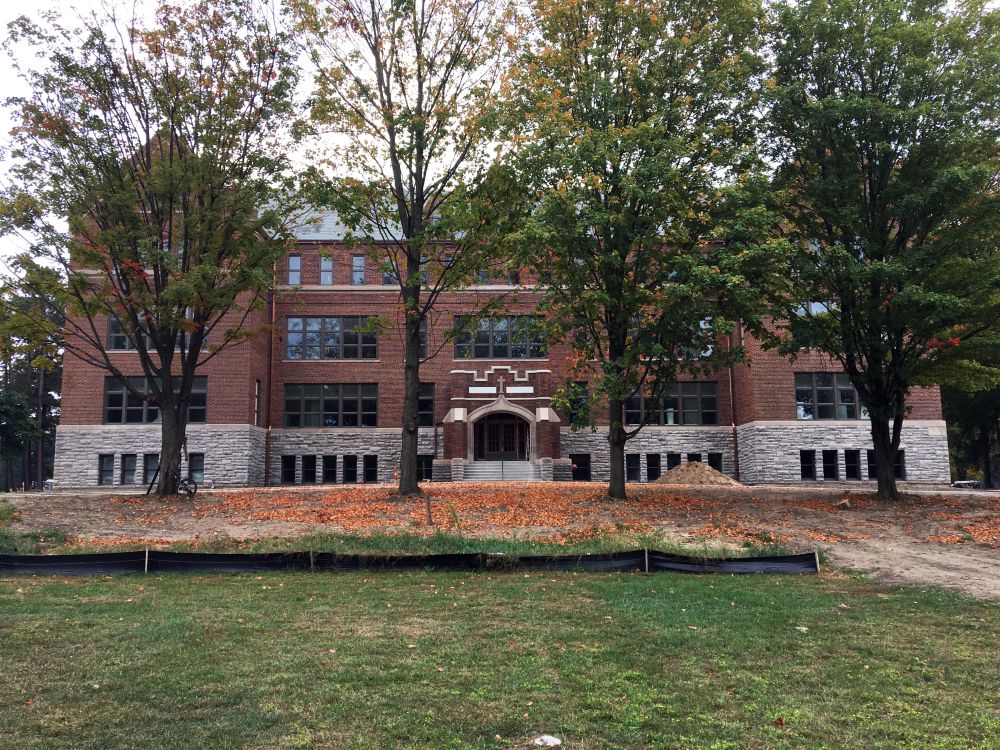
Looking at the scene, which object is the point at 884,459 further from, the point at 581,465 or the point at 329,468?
the point at 329,468

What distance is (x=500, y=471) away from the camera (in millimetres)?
35688

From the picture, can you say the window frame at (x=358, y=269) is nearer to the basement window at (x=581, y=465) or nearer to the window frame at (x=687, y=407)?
the basement window at (x=581, y=465)

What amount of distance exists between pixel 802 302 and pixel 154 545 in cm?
1712

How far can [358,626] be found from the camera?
→ 8125 millimetres

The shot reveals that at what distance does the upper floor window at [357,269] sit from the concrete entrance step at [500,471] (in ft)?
36.5

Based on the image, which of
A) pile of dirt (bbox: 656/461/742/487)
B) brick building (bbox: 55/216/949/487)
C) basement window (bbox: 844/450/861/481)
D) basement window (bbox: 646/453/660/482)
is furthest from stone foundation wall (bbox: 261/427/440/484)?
basement window (bbox: 844/450/861/481)

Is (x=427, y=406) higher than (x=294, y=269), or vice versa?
(x=294, y=269)

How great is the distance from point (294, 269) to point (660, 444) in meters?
20.2

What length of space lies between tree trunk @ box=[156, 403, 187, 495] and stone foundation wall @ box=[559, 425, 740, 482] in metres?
19.6

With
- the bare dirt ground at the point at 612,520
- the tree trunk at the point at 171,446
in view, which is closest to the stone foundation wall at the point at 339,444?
the bare dirt ground at the point at 612,520

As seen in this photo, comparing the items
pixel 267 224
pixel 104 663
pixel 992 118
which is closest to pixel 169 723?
pixel 104 663

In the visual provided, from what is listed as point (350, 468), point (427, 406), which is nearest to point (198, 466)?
point (350, 468)

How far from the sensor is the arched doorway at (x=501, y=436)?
3784 cm

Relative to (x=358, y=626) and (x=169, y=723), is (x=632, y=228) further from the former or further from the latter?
(x=169, y=723)
